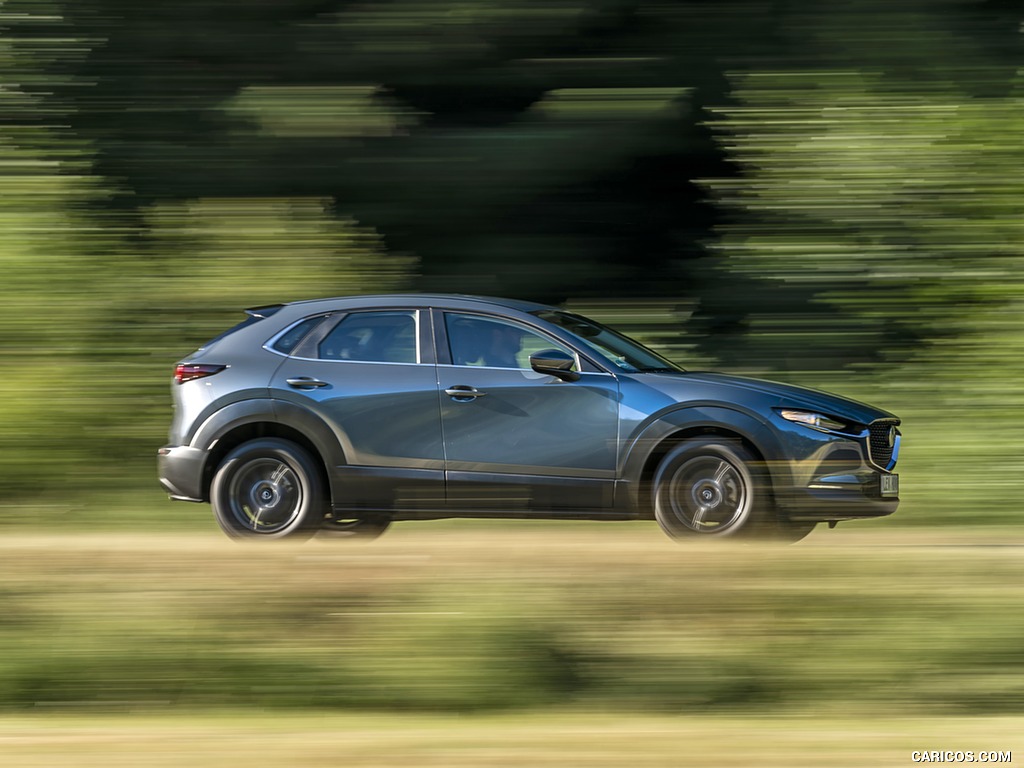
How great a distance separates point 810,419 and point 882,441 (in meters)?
0.53

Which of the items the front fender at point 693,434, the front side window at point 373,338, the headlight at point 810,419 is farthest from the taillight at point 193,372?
the headlight at point 810,419

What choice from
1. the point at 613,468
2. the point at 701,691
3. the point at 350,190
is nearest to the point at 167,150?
the point at 350,190

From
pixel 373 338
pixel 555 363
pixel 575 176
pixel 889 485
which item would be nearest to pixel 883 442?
pixel 889 485

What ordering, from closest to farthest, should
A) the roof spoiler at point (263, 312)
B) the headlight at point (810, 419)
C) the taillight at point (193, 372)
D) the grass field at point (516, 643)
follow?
the grass field at point (516, 643) < the headlight at point (810, 419) < the taillight at point (193, 372) < the roof spoiler at point (263, 312)

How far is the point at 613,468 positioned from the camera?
22.3 feet

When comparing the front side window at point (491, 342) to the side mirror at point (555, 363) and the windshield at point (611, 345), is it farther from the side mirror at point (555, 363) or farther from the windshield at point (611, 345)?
the windshield at point (611, 345)

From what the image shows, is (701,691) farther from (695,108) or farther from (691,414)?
(695,108)

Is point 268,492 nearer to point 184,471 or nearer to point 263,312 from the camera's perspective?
point 184,471

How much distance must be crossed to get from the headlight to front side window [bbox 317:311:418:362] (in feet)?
6.62

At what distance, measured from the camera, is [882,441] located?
23.2ft

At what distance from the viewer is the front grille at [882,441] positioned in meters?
6.95

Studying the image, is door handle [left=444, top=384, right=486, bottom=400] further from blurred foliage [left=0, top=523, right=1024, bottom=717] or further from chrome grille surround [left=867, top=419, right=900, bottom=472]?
chrome grille surround [left=867, top=419, right=900, bottom=472]

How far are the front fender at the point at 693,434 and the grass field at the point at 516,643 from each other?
0.78 metres

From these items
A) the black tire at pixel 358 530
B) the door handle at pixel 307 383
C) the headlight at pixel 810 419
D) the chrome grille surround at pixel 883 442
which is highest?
the door handle at pixel 307 383
